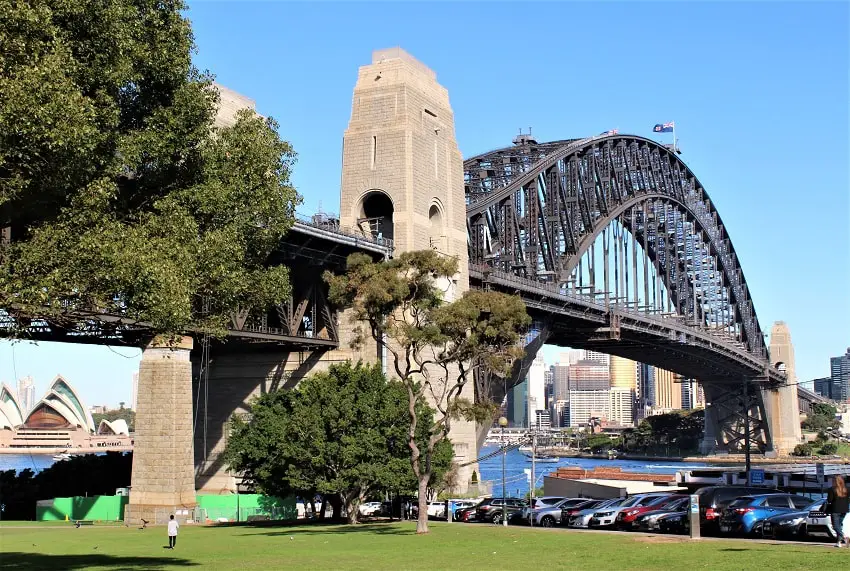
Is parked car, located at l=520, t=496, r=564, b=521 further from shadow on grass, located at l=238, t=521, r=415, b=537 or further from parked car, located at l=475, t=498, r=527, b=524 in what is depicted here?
shadow on grass, located at l=238, t=521, r=415, b=537

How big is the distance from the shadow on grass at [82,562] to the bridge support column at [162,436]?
2389cm

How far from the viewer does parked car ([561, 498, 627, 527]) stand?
155 ft

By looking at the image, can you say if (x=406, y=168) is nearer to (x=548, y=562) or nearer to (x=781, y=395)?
(x=548, y=562)

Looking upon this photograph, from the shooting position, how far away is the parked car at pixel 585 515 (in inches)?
1857

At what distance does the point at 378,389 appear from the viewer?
191ft

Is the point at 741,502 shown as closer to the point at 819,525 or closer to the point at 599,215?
the point at 819,525

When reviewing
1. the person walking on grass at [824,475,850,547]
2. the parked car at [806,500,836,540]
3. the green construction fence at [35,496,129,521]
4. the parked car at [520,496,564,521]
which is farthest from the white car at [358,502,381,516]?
the person walking on grass at [824,475,850,547]

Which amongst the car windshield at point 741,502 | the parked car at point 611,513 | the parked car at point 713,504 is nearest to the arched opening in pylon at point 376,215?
the parked car at point 611,513

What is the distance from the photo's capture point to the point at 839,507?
27578 mm

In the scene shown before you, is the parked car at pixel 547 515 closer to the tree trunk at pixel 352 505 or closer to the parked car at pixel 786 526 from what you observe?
the tree trunk at pixel 352 505

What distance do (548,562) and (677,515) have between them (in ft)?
46.2

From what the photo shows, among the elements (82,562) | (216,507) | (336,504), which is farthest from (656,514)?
(216,507)

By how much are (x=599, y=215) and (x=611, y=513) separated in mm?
79668

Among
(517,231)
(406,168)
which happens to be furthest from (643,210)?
(406,168)
